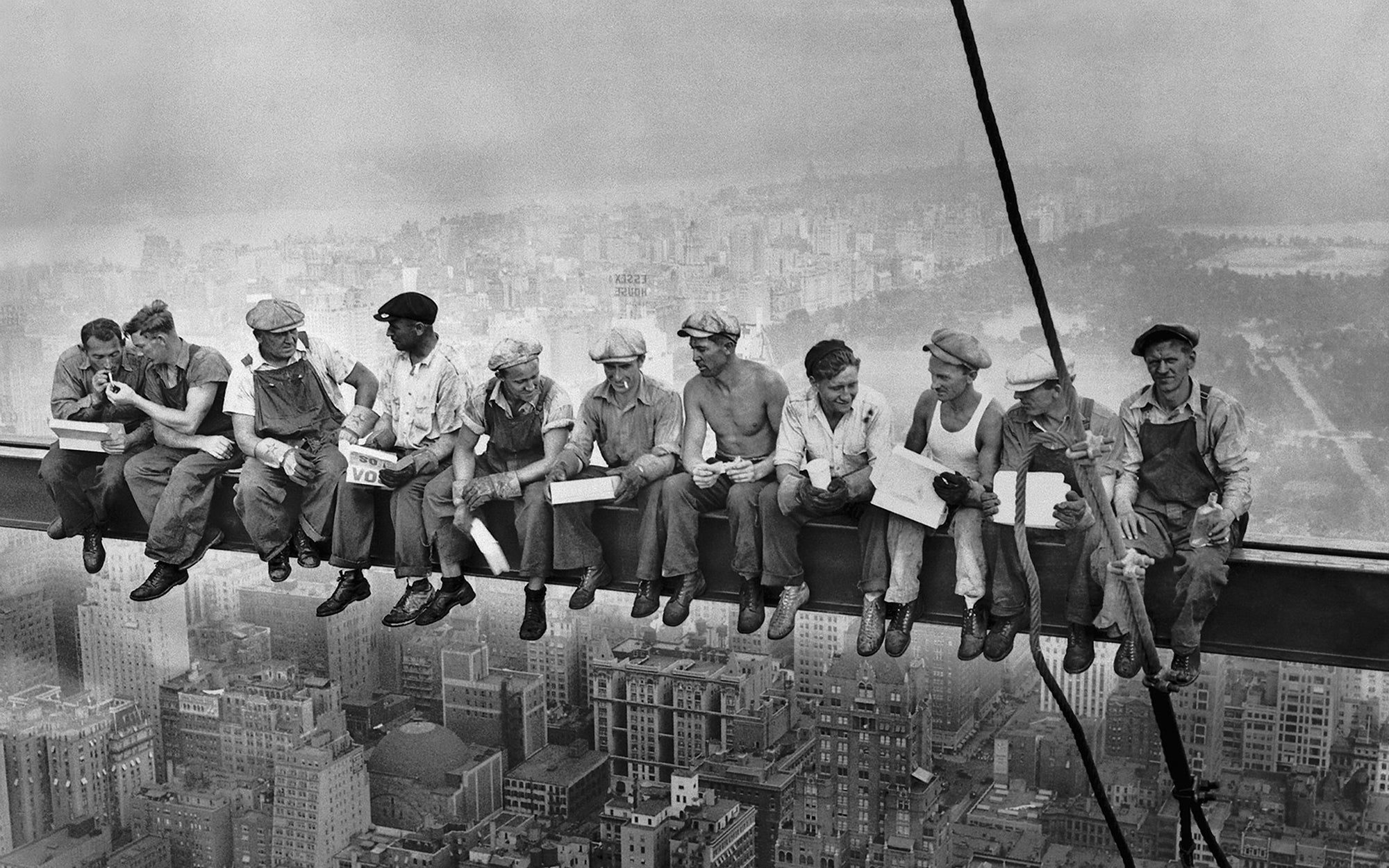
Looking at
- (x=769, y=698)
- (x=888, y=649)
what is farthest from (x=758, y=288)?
(x=888, y=649)

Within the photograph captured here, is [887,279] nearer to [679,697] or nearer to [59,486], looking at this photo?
[679,697]

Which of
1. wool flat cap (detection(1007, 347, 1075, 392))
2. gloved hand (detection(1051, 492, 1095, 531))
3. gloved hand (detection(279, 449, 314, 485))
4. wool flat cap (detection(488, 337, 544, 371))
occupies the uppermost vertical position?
wool flat cap (detection(488, 337, 544, 371))

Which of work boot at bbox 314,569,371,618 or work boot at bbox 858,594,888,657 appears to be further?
work boot at bbox 314,569,371,618

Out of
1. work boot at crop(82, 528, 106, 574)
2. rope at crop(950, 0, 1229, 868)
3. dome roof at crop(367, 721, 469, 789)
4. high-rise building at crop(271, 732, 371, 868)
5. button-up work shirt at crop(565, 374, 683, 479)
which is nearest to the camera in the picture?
rope at crop(950, 0, 1229, 868)

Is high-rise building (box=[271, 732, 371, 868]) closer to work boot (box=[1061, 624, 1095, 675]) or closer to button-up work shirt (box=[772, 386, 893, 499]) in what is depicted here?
button-up work shirt (box=[772, 386, 893, 499])

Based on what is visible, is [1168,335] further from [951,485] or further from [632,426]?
[632,426]

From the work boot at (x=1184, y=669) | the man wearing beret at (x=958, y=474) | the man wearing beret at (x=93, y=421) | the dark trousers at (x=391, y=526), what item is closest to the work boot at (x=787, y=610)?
the man wearing beret at (x=958, y=474)

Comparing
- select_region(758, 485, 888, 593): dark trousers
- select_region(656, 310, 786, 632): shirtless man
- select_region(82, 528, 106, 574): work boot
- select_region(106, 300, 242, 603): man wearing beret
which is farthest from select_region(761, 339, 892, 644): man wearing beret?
select_region(82, 528, 106, 574): work boot
